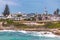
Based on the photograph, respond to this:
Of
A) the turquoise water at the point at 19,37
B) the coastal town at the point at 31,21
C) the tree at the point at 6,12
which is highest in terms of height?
the tree at the point at 6,12

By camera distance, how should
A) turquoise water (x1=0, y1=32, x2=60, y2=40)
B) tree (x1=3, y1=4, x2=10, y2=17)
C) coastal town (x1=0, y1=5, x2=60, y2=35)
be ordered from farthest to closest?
coastal town (x1=0, y1=5, x2=60, y2=35)
turquoise water (x1=0, y1=32, x2=60, y2=40)
tree (x1=3, y1=4, x2=10, y2=17)

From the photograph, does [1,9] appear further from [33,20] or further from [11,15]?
[33,20]

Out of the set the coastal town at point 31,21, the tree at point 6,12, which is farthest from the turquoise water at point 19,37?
the tree at point 6,12

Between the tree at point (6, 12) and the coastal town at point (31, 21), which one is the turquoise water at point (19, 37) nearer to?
the coastal town at point (31, 21)

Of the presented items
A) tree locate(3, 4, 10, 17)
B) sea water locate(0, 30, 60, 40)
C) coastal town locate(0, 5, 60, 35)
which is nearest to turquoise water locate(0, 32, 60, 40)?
sea water locate(0, 30, 60, 40)

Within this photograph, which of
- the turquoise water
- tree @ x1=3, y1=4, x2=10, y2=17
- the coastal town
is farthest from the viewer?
the coastal town

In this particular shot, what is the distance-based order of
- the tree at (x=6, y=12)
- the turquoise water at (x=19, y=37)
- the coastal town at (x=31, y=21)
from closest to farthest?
the tree at (x=6, y=12) < the turquoise water at (x=19, y=37) < the coastal town at (x=31, y=21)

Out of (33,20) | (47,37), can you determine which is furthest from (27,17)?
(47,37)

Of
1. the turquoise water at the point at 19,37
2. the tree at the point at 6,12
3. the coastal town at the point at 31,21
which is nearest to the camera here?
the tree at the point at 6,12

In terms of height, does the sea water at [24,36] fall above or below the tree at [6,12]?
below

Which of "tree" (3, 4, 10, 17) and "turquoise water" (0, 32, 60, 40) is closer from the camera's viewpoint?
"tree" (3, 4, 10, 17)

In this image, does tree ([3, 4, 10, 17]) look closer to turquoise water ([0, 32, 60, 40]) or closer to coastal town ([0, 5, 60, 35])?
coastal town ([0, 5, 60, 35])
